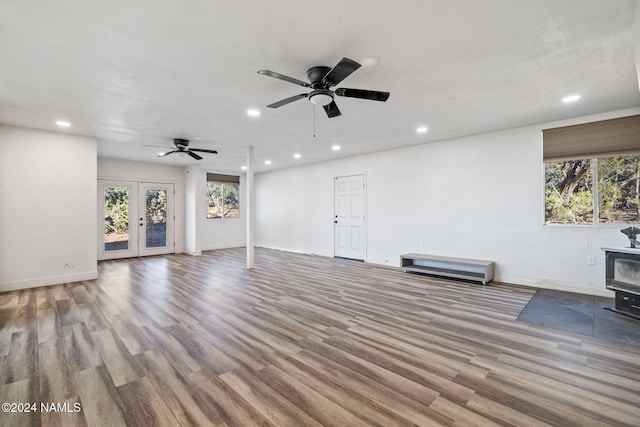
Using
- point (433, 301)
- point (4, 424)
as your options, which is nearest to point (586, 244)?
point (433, 301)

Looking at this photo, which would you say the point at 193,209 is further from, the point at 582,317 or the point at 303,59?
the point at 582,317

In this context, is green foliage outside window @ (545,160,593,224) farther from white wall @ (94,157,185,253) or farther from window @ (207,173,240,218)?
white wall @ (94,157,185,253)

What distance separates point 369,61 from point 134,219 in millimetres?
8202

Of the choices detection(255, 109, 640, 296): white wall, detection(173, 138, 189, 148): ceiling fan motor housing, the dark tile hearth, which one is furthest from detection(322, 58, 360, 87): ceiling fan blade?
detection(173, 138, 189, 148): ceiling fan motor housing

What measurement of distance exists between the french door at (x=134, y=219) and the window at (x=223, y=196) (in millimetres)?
1210

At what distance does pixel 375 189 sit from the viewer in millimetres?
7102

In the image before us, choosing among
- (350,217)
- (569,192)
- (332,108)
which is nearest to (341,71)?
(332,108)

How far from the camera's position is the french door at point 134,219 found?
7766 millimetres

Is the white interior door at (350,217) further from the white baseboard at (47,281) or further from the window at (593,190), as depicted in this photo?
the white baseboard at (47,281)

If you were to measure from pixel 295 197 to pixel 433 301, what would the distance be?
598 centimetres

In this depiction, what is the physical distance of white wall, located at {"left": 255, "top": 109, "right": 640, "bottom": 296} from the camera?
181 inches

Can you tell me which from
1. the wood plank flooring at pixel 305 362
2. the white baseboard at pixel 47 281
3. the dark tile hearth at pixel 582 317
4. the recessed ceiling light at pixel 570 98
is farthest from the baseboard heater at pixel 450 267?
the white baseboard at pixel 47 281

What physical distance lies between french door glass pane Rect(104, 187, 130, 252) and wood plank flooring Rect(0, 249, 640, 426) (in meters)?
3.57

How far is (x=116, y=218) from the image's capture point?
7910mm
